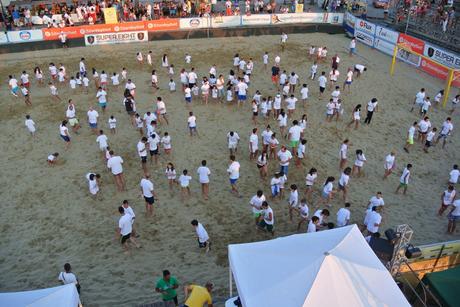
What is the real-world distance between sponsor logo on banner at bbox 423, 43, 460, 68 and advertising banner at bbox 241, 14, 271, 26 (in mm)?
10009

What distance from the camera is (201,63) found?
70.4 ft

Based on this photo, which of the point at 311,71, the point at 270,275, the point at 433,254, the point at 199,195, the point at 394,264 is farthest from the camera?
the point at 311,71

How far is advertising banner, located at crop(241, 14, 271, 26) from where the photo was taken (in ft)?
85.6

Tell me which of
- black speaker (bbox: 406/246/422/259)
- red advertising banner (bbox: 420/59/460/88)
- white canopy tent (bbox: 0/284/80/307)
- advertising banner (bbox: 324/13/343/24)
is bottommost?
white canopy tent (bbox: 0/284/80/307)

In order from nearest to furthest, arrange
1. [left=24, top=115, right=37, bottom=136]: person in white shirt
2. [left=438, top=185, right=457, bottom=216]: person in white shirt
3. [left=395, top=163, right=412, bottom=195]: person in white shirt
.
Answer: [left=438, top=185, right=457, bottom=216]: person in white shirt < [left=395, top=163, right=412, bottom=195]: person in white shirt < [left=24, top=115, right=37, bottom=136]: person in white shirt

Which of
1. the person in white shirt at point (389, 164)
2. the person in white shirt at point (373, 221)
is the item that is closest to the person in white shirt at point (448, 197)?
the person in white shirt at point (389, 164)

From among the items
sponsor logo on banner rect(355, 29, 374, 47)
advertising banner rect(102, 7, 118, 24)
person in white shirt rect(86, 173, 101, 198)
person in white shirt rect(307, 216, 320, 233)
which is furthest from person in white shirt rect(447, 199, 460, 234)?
advertising banner rect(102, 7, 118, 24)

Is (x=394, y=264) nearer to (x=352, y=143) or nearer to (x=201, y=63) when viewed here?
(x=352, y=143)

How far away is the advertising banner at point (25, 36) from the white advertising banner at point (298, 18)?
1417 centimetres

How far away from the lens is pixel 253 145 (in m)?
12.9

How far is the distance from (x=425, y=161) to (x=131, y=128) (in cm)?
1053

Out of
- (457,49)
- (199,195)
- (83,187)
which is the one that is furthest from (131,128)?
(457,49)

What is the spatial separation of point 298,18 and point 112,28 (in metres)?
11.8

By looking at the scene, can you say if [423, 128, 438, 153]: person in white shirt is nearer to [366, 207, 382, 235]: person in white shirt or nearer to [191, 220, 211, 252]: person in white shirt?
[366, 207, 382, 235]: person in white shirt
